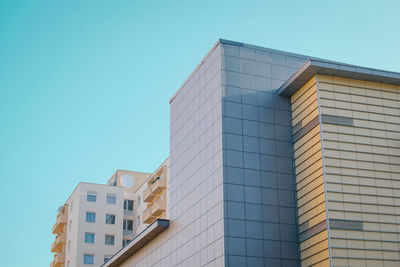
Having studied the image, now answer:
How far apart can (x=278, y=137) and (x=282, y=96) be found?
10.6 feet

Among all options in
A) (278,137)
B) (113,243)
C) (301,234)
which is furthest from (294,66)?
(113,243)

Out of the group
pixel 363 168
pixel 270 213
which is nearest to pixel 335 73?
pixel 363 168

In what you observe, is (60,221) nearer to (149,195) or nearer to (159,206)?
(149,195)

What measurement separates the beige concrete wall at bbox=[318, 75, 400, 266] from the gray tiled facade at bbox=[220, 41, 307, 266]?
430 centimetres

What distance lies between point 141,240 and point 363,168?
861 inches

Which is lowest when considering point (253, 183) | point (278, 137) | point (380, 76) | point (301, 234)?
point (301, 234)

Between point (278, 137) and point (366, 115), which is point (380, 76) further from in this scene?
point (278, 137)

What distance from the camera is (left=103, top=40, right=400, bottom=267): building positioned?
120 feet

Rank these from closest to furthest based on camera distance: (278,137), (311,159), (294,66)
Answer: (311,159) → (278,137) → (294,66)

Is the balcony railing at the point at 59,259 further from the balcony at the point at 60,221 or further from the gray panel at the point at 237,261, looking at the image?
the gray panel at the point at 237,261

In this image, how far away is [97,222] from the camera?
301ft

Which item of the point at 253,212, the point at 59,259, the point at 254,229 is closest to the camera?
the point at 254,229

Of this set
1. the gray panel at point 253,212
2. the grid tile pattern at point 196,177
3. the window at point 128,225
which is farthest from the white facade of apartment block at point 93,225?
the gray panel at point 253,212

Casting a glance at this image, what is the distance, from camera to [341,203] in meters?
36.3
